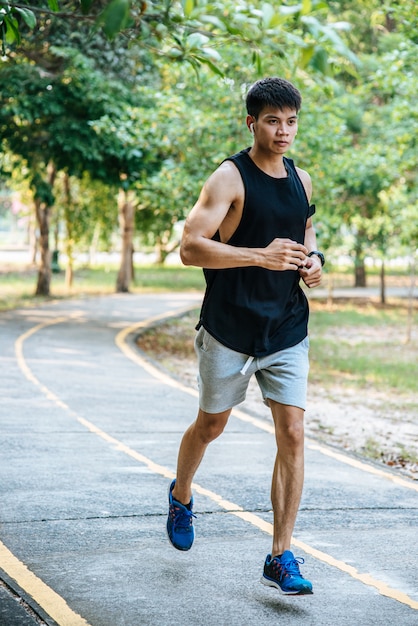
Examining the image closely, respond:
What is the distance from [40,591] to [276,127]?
2.28 metres

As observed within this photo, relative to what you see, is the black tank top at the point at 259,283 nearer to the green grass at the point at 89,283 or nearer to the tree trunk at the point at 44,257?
the green grass at the point at 89,283

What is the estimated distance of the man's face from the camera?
14.8 feet

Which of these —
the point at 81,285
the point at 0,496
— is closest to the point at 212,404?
the point at 0,496

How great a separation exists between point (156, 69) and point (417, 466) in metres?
14.0

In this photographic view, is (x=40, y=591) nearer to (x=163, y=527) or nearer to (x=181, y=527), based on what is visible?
(x=181, y=527)

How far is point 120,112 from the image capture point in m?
18.3

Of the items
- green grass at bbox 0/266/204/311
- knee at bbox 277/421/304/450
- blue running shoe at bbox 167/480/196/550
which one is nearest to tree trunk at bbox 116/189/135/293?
green grass at bbox 0/266/204/311

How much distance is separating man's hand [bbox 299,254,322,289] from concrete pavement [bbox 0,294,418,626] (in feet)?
4.60

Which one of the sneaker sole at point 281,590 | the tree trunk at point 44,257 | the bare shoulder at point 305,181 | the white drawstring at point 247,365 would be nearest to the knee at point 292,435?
the white drawstring at point 247,365

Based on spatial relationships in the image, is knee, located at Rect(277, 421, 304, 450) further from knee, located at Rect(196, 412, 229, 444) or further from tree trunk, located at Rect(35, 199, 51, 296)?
tree trunk, located at Rect(35, 199, 51, 296)

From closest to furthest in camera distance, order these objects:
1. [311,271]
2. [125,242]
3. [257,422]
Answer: [311,271] < [257,422] < [125,242]

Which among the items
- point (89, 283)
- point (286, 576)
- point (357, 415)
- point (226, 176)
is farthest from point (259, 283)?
point (89, 283)

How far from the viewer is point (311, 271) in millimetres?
4547

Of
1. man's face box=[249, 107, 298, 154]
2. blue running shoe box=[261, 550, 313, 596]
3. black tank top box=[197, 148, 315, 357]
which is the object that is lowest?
blue running shoe box=[261, 550, 313, 596]
